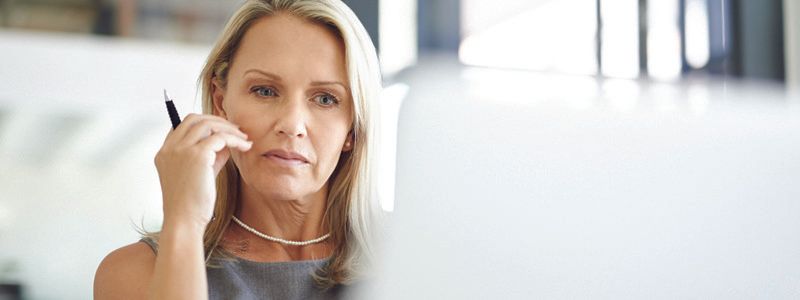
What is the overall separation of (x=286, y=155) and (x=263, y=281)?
0.14 m

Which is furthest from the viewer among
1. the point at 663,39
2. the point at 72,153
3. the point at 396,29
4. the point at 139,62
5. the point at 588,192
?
the point at 663,39

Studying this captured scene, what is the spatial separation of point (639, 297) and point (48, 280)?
2.46 m

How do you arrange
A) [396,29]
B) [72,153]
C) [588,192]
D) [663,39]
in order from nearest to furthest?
[588,192] → [72,153] → [396,29] → [663,39]

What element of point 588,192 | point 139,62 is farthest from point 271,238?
point 139,62

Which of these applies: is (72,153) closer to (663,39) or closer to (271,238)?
(271,238)

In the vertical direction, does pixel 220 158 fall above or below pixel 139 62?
below

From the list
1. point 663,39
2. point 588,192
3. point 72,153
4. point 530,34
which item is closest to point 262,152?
point 588,192

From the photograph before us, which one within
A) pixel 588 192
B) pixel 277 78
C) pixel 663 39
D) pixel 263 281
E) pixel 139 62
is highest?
pixel 663 39

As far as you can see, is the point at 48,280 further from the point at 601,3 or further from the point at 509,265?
the point at 509,265

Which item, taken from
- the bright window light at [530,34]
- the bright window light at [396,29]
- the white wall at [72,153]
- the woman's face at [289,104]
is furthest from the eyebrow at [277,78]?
the bright window light at [530,34]

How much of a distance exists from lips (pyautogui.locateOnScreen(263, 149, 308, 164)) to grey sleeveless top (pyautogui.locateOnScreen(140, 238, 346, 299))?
0.11 metres

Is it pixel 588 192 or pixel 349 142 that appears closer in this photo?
pixel 588 192

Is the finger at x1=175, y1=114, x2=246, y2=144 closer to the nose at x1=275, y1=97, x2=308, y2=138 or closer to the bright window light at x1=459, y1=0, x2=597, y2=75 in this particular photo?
the nose at x1=275, y1=97, x2=308, y2=138

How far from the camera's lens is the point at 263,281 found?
907mm
